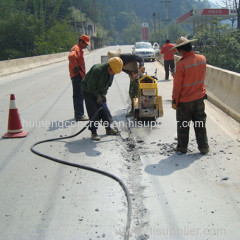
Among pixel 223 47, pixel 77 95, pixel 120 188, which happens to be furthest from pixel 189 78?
pixel 223 47

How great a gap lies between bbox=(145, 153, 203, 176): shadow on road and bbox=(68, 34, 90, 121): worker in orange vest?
3.20 meters

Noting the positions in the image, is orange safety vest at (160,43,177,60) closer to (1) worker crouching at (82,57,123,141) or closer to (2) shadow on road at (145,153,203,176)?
(1) worker crouching at (82,57,123,141)

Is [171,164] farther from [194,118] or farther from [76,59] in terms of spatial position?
[76,59]

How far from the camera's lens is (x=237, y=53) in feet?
67.5

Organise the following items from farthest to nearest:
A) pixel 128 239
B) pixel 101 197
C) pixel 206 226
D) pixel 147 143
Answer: pixel 147 143 → pixel 101 197 → pixel 206 226 → pixel 128 239

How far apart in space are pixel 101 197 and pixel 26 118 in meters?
4.99

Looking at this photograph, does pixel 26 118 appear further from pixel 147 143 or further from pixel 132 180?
pixel 132 180

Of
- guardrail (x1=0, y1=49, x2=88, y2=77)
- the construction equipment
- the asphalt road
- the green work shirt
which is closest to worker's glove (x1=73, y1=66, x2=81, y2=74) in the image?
the asphalt road

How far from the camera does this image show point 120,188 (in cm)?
434

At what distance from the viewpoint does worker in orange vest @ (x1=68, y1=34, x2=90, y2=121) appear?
784 centimetres

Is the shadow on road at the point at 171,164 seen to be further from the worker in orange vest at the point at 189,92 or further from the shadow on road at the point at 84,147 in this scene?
the shadow on road at the point at 84,147

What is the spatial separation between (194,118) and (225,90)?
149 inches

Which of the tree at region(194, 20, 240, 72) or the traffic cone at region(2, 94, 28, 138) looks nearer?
the traffic cone at region(2, 94, 28, 138)

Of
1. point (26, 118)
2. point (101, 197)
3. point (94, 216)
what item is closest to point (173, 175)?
point (101, 197)
